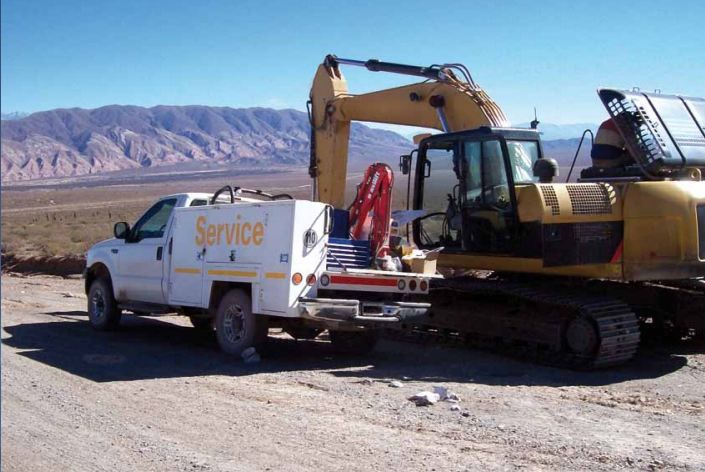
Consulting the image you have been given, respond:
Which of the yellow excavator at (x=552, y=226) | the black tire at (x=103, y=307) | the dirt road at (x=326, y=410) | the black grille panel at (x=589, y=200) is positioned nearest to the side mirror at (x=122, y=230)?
the black tire at (x=103, y=307)

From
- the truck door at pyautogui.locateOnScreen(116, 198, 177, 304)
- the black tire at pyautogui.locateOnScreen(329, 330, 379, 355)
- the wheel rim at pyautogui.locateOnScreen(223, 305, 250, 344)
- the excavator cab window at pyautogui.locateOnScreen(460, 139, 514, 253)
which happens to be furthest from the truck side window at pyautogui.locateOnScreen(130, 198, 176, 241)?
the excavator cab window at pyautogui.locateOnScreen(460, 139, 514, 253)

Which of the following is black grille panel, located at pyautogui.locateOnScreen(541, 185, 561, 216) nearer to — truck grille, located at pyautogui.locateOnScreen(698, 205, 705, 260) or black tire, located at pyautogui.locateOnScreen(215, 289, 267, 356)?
truck grille, located at pyautogui.locateOnScreen(698, 205, 705, 260)

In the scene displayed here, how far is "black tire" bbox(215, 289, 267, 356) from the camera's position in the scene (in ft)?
35.6

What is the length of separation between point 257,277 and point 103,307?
4.00 m

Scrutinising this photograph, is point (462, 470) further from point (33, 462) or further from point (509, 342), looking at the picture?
point (509, 342)

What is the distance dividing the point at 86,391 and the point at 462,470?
163 inches

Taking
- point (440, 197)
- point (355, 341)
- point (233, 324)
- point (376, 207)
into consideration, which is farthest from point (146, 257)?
point (440, 197)

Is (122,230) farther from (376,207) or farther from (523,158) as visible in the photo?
(523,158)

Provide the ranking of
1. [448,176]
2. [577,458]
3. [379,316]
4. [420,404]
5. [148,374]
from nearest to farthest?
[577,458]
[420,404]
[148,374]
[379,316]
[448,176]

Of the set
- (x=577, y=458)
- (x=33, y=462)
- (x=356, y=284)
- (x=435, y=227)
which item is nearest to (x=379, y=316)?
(x=356, y=284)

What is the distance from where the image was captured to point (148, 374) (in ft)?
32.7

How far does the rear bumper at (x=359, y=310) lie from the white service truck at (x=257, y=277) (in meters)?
0.01

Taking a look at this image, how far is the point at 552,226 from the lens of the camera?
1115cm

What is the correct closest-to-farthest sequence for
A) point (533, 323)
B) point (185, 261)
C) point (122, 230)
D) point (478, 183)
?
point (533, 323) → point (185, 261) → point (478, 183) → point (122, 230)
